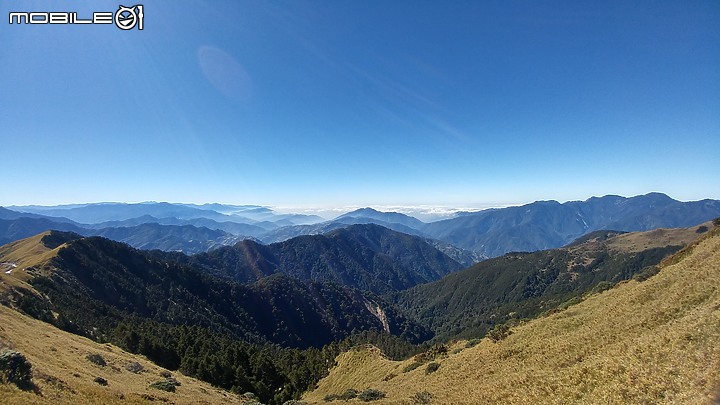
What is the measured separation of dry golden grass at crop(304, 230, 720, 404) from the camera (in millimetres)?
18297

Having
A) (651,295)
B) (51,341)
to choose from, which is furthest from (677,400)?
(51,341)

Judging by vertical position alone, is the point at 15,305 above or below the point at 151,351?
above

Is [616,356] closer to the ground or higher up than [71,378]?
higher up

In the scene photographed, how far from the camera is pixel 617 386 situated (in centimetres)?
1956

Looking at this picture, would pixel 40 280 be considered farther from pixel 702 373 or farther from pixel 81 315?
pixel 702 373

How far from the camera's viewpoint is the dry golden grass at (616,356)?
18297mm

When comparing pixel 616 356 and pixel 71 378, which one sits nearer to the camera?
Answer: pixel 616 356

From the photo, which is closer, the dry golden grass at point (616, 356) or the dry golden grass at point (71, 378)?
the dry golden grass at point (616, 356)

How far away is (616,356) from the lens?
23703mm

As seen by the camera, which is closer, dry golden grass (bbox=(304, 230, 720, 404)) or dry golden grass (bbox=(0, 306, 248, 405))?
dry golden grass (bbox=(304, 230, 720, 404))

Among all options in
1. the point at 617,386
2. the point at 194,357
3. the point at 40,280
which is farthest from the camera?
the point at 40,280

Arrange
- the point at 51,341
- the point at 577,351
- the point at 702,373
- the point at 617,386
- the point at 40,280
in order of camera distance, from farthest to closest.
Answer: the point at 40,280 < the point at 51,341 < the point at 577,351 < the point at 617,386 < the point at 702,373

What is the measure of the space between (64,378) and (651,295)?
197ft

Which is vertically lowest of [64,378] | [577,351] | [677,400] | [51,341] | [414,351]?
[414,351]
